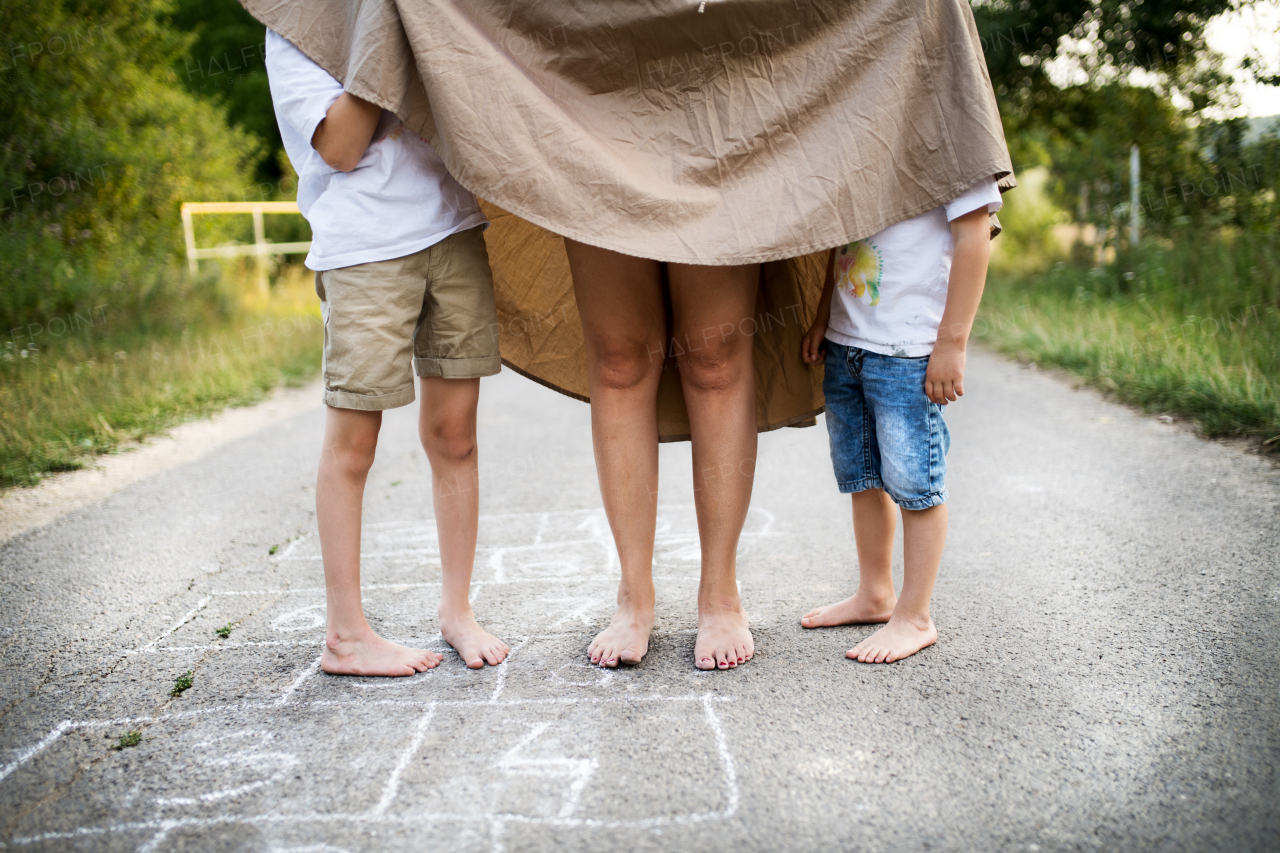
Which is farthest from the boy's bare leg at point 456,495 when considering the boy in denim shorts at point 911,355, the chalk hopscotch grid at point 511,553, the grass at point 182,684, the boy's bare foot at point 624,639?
the boy in denim shorts at point 911,355

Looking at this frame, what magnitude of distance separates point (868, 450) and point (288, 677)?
1.52 m

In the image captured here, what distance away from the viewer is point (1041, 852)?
4.83ft

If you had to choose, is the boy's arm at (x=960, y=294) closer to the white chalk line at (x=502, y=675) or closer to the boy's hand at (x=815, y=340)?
the boy's hand at (x=815, y=340)

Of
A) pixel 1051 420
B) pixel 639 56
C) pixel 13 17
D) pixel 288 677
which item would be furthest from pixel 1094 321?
pixel 13 17

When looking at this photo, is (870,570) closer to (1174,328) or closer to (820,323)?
(820,323)

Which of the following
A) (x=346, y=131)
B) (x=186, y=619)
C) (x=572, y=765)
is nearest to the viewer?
(x=572, y=765)

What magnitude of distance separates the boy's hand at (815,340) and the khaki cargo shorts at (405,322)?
821 mm

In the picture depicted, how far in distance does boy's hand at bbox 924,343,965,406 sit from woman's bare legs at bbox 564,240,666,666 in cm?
65

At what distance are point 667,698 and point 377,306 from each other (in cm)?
109

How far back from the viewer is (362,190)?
206 cm

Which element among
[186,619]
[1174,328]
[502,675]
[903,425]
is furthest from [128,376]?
[1174,328]

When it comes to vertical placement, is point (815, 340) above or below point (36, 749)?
above

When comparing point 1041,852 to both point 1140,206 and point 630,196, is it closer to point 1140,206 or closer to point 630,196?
point 630,196

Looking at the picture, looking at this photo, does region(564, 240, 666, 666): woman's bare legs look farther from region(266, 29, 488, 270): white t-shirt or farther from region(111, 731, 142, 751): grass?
region(111, 731, 142, 751): grass
